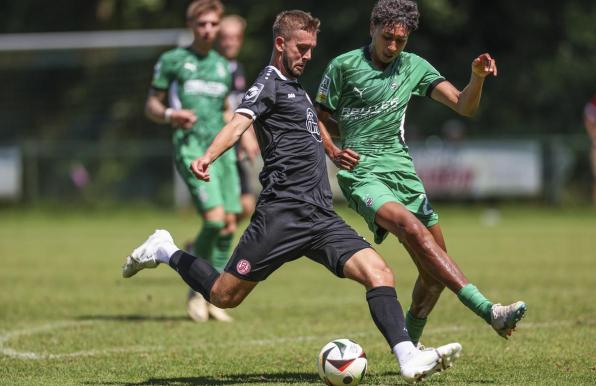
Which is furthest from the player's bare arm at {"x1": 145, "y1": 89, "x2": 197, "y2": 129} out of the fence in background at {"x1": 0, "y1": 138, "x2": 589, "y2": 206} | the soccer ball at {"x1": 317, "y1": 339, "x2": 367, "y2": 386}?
the fence in background at {"x1": 0, "y1": 138, "x2": 589, "y2": 206}

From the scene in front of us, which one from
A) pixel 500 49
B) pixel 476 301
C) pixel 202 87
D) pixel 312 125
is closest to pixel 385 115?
pixel 312 125

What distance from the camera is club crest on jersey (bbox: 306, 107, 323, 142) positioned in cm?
660

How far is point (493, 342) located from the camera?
8.10 metres

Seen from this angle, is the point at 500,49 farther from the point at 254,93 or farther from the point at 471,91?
the point at 254,93

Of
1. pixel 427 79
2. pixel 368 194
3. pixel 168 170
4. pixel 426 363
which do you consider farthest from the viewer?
pixel 168 170

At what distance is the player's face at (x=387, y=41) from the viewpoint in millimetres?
6840

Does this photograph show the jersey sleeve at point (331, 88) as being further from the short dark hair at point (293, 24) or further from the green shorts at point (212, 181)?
the green shorts at point (212, 181)

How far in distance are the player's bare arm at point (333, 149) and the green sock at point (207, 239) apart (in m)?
2.74

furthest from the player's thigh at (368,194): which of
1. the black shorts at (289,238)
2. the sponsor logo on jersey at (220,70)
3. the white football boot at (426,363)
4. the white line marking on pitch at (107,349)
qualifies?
the sponsor logo on jersey at (220,70)

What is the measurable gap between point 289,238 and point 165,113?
3.81 m

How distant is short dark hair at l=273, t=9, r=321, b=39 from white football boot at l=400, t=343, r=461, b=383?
1947 mm

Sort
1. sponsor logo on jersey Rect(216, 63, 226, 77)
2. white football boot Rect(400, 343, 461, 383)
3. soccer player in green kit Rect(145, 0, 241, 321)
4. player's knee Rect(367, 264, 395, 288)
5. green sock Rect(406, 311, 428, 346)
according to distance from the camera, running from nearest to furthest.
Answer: white football boot Rect(400, 343, 461, 383)
player's knee Rect(367, 264, 395, 288)
green sock Rect(406, 311, 428, 346)
soccer player in green kit Rect(145, 0, 241, 321)
sponsor logo on jersey Rect(216, 63, 226, 77)

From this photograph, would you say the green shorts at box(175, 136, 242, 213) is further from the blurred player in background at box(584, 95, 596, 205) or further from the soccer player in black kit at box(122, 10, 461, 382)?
the blurred player in background at box(584, 95, 596, 205)

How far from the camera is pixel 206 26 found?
998 cm
